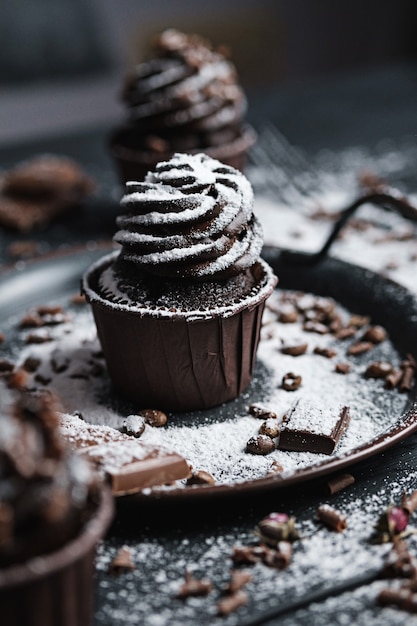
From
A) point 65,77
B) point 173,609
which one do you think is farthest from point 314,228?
point 65,77

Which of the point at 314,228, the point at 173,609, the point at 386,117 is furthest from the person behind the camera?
A: the point at 386,117

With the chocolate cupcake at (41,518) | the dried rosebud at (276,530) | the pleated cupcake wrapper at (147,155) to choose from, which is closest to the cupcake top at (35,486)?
the chocolate cupcake at (41,518)

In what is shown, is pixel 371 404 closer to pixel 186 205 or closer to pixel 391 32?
pixel 186 205

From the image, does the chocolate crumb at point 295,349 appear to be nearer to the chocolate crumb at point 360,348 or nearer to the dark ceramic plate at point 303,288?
the chocolate crumb at point 360,348

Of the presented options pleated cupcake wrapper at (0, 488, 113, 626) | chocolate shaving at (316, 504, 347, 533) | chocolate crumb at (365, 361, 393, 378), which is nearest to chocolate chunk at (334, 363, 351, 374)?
chocolate crumb at (365, 361, 393, 378)

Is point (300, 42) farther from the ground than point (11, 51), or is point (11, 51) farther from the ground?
point (11, 51)

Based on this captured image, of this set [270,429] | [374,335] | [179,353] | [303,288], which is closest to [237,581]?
[270,429]

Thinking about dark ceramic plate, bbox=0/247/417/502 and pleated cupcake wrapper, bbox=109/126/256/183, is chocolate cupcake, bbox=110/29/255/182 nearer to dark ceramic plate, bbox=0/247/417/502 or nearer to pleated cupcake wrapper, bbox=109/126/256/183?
pleated cupcake wrapper, bbox=109/126/256/183
